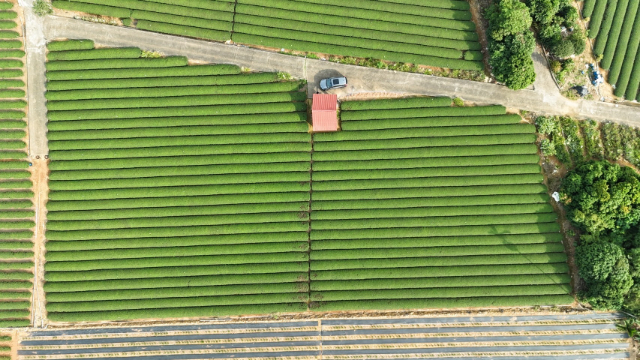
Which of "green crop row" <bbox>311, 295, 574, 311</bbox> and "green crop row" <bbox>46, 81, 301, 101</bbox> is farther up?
"green crop row" <bbox>46, 81, 301, 101</bbox>

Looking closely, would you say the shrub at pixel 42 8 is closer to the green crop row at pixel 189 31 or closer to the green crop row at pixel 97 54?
the green crop row at pixel 97 54

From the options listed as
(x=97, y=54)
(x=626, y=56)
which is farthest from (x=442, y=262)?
(x=97, y=54)

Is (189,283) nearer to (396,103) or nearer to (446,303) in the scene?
(446,303)

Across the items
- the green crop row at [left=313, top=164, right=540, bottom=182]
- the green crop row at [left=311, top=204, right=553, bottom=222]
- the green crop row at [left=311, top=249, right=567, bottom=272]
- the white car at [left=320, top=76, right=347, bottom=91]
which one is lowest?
the green crop row at [left=311, top=249, right=567, bottom=272]

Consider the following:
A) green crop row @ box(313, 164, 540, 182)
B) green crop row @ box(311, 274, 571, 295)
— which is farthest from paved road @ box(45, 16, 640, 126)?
green crop row @ box(311, 274, 571, 295)

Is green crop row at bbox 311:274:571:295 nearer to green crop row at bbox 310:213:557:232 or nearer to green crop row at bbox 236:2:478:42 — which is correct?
green crop row at bbox 310:213:557:232

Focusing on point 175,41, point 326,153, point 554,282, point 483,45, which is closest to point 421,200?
point 326,153

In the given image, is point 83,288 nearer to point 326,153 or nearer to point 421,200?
point 326,153
